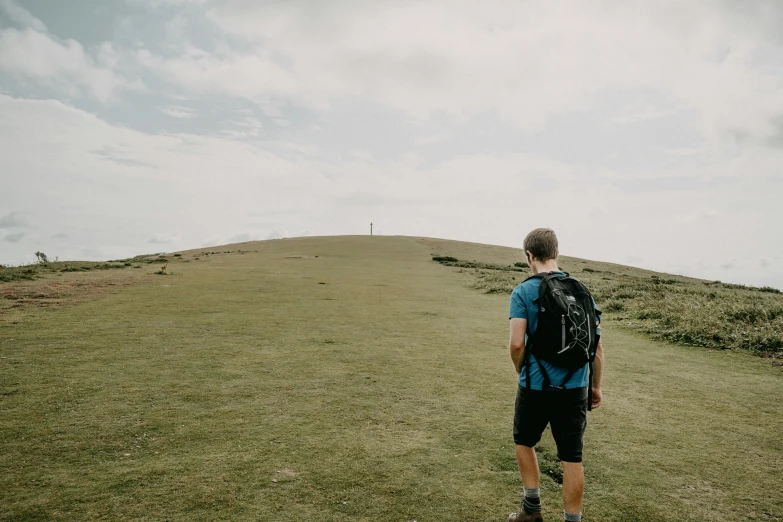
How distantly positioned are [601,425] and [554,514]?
282cm

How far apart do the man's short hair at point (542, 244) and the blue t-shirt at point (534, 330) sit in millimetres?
246

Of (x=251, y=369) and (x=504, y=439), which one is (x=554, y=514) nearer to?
(x=504, y=439)

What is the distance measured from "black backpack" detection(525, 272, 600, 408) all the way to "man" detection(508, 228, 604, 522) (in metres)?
0.06

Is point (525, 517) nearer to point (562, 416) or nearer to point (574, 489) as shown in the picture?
point (574, 489)

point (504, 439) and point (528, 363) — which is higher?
point (528, 363)

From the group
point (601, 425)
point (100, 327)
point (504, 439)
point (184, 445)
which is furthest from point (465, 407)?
point (100, 327)

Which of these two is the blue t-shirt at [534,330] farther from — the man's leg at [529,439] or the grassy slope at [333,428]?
the grassy slope at [333,428]

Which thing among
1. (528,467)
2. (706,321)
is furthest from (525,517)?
(706,321)

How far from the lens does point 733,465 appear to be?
5.51 m

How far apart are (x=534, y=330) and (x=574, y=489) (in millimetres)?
1386

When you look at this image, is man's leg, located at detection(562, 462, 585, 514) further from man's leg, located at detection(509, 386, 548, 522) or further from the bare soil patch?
the bare soil patch

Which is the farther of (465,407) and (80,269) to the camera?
(80,269)

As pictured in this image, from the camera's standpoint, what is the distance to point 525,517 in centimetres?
405

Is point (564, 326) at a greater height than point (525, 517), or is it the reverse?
point (564, 326)
